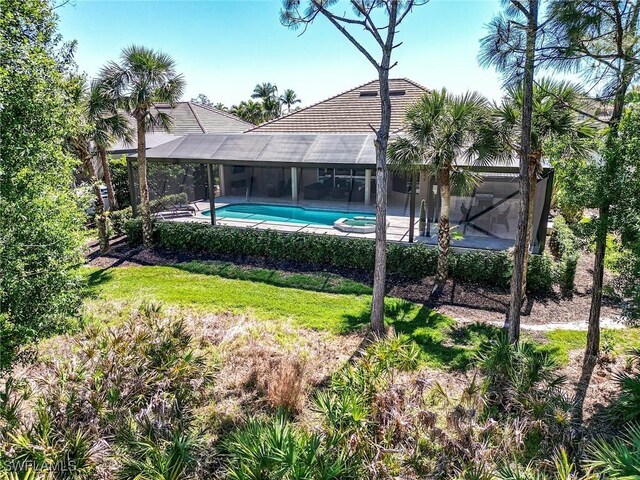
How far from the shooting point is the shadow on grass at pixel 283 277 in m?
11.6

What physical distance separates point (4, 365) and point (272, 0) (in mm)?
9158

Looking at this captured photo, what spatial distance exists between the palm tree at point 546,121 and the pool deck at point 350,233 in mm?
4409

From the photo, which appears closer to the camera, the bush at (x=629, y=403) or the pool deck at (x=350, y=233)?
the bush at (x=629, y=403)

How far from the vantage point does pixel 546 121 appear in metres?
9.01

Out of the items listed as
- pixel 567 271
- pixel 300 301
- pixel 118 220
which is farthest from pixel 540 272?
pixel 118 220

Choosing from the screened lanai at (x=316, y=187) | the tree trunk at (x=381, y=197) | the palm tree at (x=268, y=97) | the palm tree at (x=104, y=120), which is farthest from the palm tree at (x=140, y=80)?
the palm tree at (x=268, y=97)

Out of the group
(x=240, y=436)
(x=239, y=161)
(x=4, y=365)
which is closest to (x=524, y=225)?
(x=240, y=436)

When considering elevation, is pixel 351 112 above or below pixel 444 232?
above

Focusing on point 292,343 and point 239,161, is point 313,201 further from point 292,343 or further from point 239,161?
point 292,343

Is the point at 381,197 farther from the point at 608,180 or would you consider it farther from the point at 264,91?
the point at 264,91

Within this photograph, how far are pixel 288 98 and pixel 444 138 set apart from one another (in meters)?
39.1

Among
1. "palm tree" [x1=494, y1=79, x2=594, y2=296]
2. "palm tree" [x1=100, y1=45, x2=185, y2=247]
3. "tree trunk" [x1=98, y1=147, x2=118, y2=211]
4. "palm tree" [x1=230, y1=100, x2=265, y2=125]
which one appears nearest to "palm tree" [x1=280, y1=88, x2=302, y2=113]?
"palm tree" [x1=230, y1=100, x2=265, y2=125]

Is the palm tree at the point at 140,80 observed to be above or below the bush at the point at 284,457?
above

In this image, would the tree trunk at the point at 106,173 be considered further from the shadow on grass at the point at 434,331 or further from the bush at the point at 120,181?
the shadow on grass at the point at 434,331
